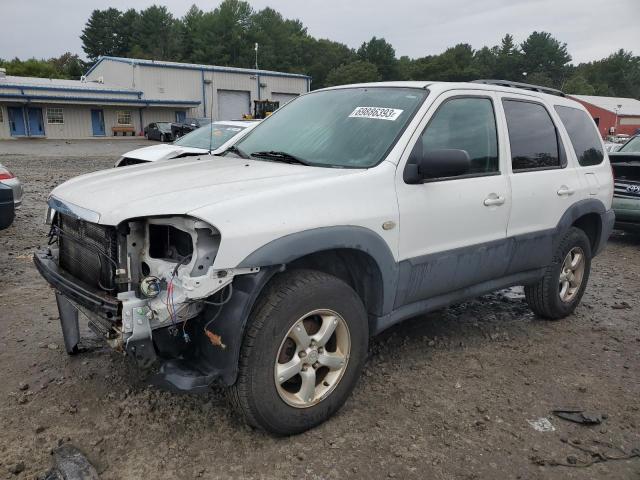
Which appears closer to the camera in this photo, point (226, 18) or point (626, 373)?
point (626, 373)

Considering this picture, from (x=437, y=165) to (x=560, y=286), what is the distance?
2.42 m

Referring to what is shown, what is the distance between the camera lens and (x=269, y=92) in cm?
4931

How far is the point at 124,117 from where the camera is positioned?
139 ft

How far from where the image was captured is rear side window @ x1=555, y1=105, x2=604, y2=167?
465 centimetres

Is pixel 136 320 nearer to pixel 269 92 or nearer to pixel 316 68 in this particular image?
pixel 269 92

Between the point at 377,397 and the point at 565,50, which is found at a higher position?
the point at 565,50

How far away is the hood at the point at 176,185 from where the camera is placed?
2.53 meters

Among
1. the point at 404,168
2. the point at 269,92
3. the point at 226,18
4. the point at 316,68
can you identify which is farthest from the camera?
the point at 316,68

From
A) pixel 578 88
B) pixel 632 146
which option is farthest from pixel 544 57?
pixel 632 146

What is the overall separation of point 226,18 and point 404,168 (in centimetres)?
8096

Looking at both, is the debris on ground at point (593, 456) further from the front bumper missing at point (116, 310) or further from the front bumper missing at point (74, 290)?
the front bumper missing at point (74, 290)

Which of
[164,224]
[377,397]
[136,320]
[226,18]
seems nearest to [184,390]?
[136,320]

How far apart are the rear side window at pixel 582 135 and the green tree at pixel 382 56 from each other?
86.7 metres

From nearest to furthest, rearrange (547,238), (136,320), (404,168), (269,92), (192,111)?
(136,320) → (404,168) → (547,238) → (192,111) → (269,92)
